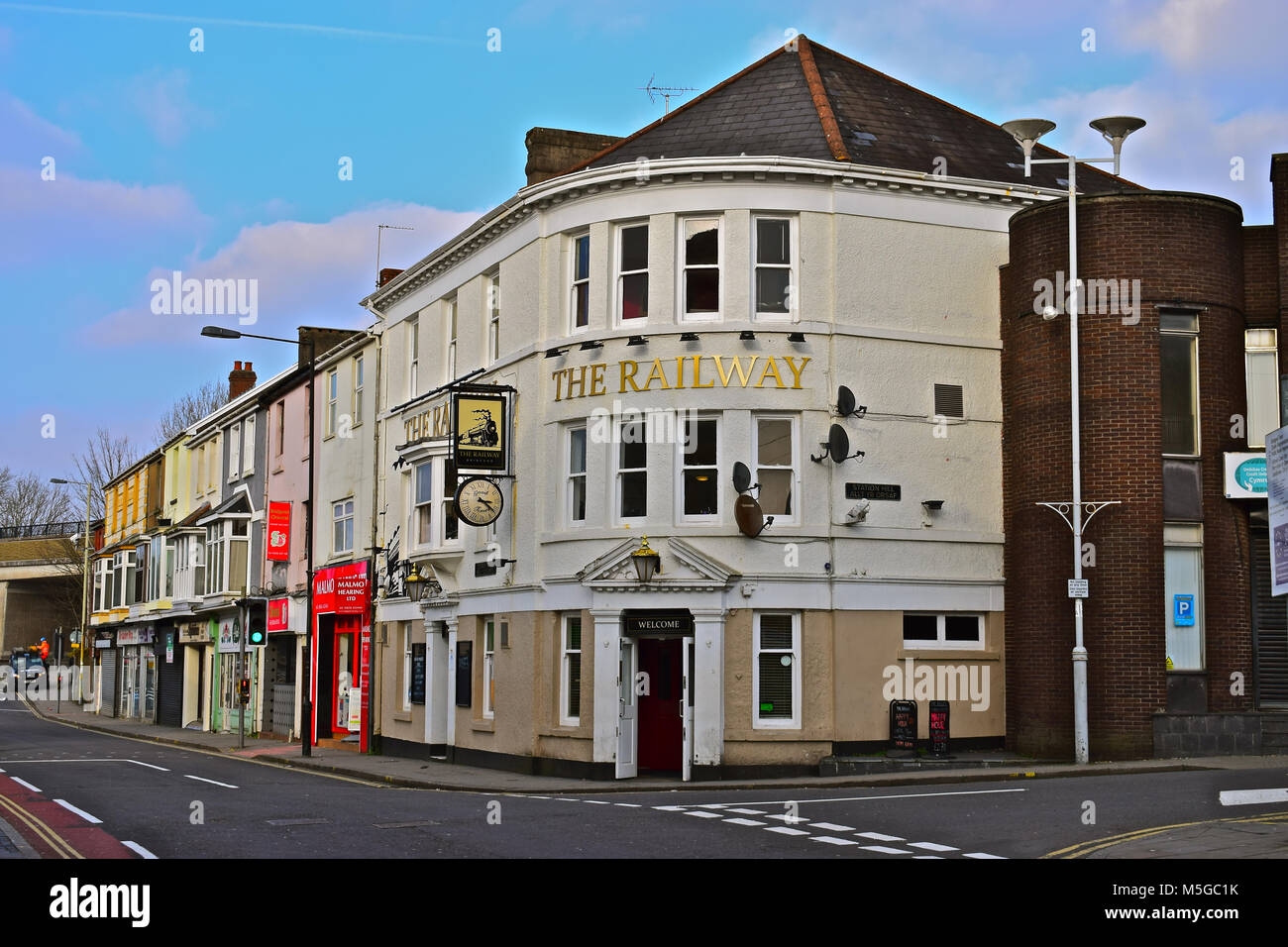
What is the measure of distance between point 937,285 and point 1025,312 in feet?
5.22

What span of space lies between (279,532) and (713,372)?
1976 cm

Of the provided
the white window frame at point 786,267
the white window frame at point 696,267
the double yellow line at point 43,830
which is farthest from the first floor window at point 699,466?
the double yellow line at point 43,830

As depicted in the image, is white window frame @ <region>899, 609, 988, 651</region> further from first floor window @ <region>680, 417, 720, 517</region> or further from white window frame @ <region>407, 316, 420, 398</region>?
white window frame @ <region>407, 316, 420, 398</region>

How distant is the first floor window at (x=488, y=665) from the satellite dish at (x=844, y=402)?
8.27 m

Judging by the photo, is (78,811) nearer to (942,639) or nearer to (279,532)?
(942,639)

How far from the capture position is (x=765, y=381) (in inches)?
926

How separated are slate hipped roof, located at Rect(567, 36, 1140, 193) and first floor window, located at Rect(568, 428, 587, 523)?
500cm

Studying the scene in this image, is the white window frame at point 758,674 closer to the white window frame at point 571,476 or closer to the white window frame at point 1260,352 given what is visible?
the white window frame at point 571,476

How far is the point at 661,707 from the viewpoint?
78.2 ft

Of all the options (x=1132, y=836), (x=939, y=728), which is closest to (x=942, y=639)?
(x=939, y=728)

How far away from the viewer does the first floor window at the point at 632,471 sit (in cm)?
2408

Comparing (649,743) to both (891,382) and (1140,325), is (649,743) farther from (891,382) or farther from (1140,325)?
(1140,325)

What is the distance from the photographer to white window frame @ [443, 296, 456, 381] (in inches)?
1178
